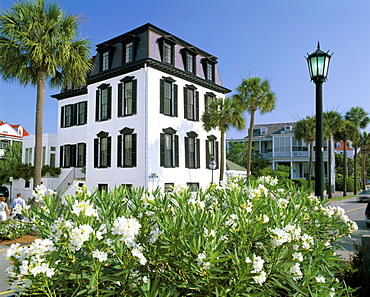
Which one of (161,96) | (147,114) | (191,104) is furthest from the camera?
(191,104)

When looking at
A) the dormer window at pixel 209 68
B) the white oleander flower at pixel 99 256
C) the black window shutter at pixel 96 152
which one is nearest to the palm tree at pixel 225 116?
the dormer window at pixel 209 68

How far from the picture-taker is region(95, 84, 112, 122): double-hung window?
2392 centimetres

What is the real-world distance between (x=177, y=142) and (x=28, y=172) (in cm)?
1489

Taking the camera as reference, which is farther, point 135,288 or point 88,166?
point 88,166

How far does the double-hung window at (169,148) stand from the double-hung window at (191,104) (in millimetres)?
2427

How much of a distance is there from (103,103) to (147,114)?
513cm

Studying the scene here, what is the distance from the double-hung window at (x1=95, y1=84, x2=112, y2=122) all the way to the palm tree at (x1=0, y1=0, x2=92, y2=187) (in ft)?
25.7

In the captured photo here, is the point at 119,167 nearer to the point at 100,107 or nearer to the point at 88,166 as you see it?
the point at 88,166

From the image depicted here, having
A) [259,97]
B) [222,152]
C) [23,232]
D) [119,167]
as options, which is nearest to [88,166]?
[119,167]

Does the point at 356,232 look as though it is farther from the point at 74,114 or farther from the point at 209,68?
the point at 74,114

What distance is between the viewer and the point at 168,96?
23.1m

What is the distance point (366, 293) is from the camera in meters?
4.61

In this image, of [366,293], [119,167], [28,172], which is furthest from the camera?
[28,172]

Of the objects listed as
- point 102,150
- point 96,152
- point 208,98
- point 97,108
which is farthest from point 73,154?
point 208,98
